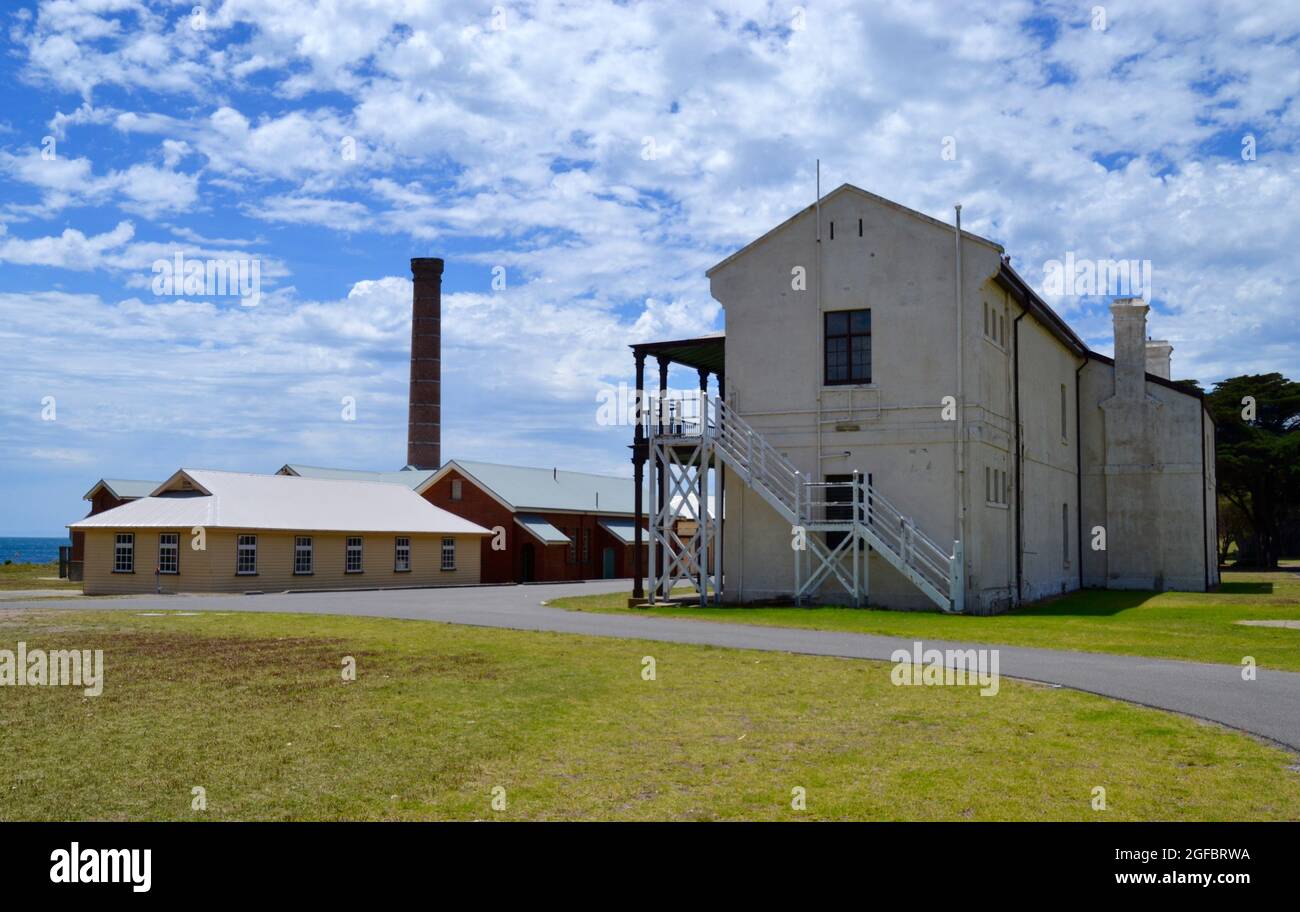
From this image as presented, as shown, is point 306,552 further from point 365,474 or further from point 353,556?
point 365,474

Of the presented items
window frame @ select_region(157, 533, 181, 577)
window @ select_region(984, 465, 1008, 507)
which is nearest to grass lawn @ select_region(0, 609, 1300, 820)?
window @ select_region(984, 465, 1008, 507)

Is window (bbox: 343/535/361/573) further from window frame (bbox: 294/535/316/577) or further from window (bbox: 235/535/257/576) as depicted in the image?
window (bbox: 235/535/257/576)

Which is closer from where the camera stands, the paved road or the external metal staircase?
the paved road

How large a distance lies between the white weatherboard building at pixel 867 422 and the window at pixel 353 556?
1637cm

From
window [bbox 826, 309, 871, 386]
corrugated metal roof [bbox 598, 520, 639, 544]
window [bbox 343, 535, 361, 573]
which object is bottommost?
window [bbox 343, 535, 361, 573]

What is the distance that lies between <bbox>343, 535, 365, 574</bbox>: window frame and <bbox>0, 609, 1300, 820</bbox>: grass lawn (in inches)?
1093

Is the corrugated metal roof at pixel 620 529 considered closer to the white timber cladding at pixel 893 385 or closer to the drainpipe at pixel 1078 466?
the drainpipe at pixel 1078 466

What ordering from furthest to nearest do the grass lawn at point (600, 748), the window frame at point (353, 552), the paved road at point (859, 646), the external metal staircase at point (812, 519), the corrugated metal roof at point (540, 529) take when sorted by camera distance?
1. the corrugated metal roof at point (540, 529)
2. the window frame at point (353, 552)
3. the external metal staircase at point (812, 519)
4. the paved road at point (859, 646)
5. the grass lawn at point (600, 748)

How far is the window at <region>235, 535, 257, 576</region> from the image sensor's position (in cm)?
3828

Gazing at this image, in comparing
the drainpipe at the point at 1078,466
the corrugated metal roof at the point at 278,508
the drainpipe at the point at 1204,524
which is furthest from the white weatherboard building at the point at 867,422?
the corrugated metal roof at the point at 278,508

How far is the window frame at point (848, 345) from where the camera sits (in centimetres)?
2711

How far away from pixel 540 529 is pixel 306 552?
41.3 feet

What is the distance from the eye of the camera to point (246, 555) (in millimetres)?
38562

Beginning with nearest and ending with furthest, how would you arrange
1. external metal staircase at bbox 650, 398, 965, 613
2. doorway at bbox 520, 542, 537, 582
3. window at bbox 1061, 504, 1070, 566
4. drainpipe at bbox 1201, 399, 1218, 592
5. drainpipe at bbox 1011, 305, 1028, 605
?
→ external metal staircase at bbox 650, 398, 965, 613 < drainpipe at bbox 1011, 305, 1028, 605 < window at bbox 1061, 504, 1070, 566 < drainpipe at bbox 1201, 399, 1218, 592 < doorway at bbox 520, 542, 537, 582
